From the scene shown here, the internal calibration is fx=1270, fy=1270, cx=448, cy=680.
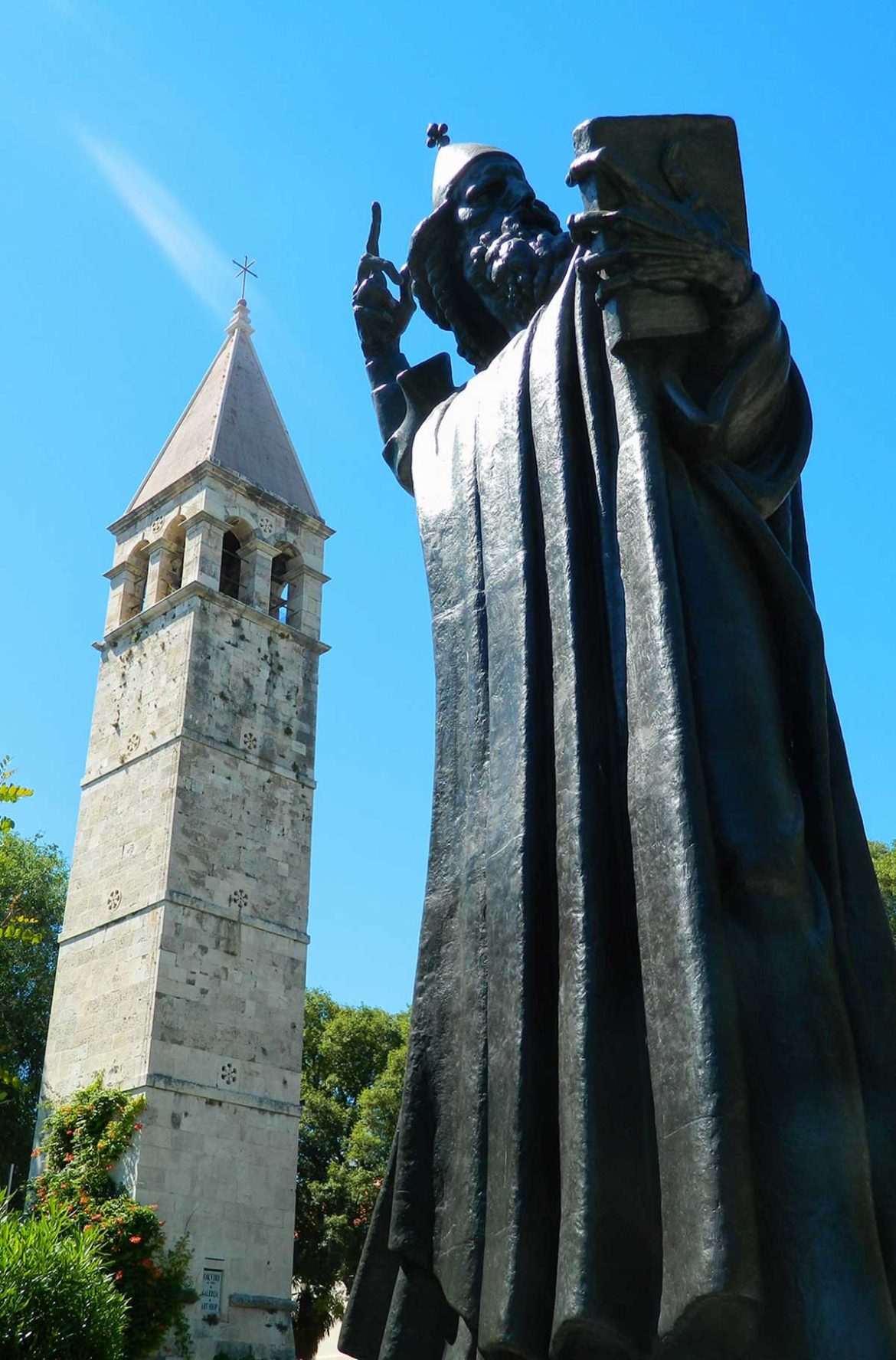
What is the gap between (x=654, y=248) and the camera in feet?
7.33

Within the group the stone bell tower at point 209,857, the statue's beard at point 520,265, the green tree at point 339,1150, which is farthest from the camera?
the green tree at point 339,1150

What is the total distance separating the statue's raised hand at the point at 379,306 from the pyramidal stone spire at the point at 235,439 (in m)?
24.0

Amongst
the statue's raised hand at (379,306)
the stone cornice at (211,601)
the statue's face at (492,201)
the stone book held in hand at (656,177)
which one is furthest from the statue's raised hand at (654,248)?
the stone cornice at (211,601)

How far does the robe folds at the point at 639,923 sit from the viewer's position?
1594 mm

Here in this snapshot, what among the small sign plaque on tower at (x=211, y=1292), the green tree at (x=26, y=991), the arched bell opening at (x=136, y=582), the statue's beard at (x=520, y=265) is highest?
the arched bell opening at (x=136, y=582)

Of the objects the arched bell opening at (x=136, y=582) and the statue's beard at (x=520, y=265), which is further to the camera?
the arched bell opening at (x=136, y=582)

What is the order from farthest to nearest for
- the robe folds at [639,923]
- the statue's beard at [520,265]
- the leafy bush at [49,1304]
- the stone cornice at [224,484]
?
the stone cornice at [224,484]
the leafy bush at [49,1304]
the statue's beard at [520,265]
the robe folds at [639,923]

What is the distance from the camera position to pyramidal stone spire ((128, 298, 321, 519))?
90.6ft

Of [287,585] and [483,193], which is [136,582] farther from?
[483,193]

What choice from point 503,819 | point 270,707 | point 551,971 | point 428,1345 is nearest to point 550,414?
point 503,819

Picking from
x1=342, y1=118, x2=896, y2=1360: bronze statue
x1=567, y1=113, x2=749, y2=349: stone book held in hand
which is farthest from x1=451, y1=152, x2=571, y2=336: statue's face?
x1=567, y1=113, x2=749, y2=349: stone book held in hand

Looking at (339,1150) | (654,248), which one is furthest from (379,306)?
(339,1150)

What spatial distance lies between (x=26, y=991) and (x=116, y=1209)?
33.4 feet

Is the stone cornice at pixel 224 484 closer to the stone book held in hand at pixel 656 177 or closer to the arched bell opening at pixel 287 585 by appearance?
the arched bell opening at pixel 287 585
